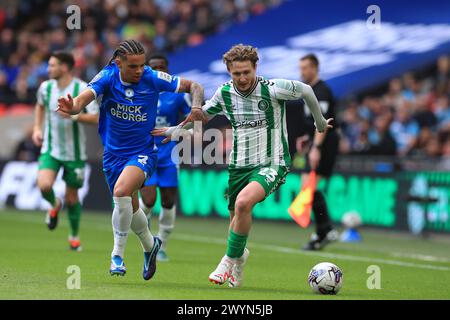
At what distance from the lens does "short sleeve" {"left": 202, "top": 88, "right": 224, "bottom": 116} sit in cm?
981

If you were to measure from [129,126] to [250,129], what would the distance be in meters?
1.13

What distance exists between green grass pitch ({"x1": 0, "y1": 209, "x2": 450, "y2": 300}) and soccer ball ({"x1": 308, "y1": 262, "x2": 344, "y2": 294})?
0.30 feet

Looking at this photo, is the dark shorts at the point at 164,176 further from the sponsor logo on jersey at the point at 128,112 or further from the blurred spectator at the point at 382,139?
the blurred spectator at the point at 382,139

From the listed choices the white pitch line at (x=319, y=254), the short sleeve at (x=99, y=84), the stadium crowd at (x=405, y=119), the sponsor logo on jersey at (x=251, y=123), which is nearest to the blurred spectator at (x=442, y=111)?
the stadium crowd at (x=405, y=119)

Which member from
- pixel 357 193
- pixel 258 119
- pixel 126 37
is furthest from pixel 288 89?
pixel 126 37

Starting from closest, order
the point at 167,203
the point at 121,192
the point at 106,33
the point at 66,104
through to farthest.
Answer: the point at 66,104
the point at 121,192
the point at 167,203
the point at 106,33

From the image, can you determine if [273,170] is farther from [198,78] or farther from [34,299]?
[198,78]

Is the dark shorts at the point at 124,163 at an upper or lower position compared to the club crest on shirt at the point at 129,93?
lower

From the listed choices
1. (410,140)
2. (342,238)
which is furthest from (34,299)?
(410,140)

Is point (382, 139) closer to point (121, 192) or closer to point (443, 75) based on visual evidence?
point (443, 75)

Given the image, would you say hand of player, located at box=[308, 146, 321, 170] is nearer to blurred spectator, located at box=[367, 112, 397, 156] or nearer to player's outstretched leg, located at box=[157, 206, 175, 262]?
player's outstretched leg, located at box=[157, 206, 175, 262]

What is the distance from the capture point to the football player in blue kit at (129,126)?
962cm

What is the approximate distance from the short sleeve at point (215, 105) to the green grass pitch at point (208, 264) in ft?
Result: 5.30

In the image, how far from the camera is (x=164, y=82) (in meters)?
9.84
